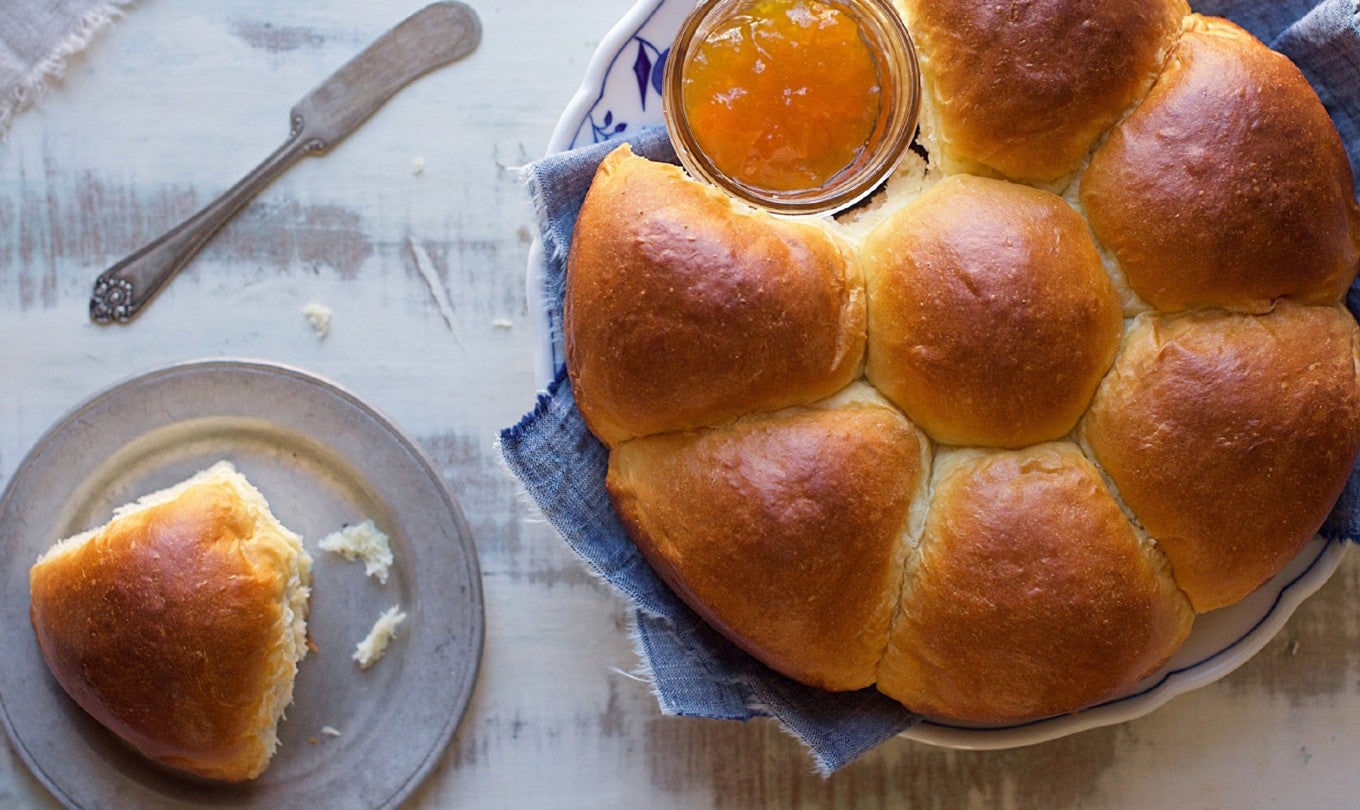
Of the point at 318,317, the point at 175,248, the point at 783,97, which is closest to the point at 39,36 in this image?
the point at 175,248

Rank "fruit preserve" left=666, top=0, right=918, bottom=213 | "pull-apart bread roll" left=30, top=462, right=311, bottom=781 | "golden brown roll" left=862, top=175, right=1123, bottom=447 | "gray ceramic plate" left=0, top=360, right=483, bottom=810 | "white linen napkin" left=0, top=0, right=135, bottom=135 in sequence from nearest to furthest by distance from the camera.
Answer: "golden brown roll" left=862, top=175, right=1123, bottom=447, "fruit preserve" left=666, top=0, right=918, bottom=213, "pull-apart bread roll" left=30, top=462, right=311, bottom=781, "gray ceramic plate" left=0, top=360, right=483, bottom=810, "white linen napkin" left=0, top=0, right=135, bottom=135

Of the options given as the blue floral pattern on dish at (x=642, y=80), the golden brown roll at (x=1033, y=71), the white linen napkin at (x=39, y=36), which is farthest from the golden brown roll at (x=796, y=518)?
the white linen napkin at (x=39, y=36)

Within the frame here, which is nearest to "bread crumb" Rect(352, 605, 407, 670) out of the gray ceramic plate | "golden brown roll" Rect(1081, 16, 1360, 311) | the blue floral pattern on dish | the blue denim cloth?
the gray ceramic plate

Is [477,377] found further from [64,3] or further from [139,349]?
[64,3]

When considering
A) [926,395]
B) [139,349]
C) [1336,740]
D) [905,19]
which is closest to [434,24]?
[139,349]

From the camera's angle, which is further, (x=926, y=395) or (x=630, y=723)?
(x=630, y=723)

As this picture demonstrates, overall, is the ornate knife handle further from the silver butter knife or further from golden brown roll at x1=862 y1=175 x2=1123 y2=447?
golden brown roll at x1=862 y1=175 x2=1123 y2=447
